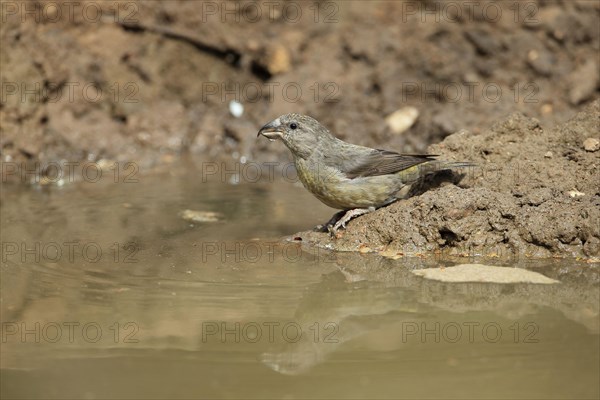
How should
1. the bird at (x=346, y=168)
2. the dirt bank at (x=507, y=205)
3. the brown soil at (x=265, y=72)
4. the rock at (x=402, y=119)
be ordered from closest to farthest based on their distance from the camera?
the dirt bank at (x=507, y=205) < the bird at (x=346, y=168) < the brown soil at (x=265, y=72) < the rock at (x=402, y=119)

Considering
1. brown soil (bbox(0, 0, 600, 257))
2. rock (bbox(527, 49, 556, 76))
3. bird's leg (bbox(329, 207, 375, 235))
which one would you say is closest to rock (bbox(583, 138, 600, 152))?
bird's leg (bbox(329, 207, 375, 235))

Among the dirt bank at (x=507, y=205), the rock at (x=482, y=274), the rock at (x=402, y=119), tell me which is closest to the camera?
the rock at (x=482, y=274)

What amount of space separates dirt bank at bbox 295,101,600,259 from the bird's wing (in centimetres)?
31

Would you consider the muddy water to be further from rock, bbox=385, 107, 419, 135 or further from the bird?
rock, bbox=385, 107, 419, 135

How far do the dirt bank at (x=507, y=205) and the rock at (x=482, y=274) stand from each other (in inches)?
19.2

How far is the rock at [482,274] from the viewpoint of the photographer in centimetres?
577

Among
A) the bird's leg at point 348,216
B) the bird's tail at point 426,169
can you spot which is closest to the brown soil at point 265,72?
the bird's tail at point 426,169

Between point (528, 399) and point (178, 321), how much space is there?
82.5 inches

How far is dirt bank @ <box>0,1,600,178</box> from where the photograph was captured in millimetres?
10250

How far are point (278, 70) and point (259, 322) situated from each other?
6.24 meters

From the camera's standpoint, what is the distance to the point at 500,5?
1078 cm

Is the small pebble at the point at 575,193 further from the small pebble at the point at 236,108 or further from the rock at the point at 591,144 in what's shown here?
the small pebble at the point at 236,108

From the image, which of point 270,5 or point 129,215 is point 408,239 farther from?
point 270,5

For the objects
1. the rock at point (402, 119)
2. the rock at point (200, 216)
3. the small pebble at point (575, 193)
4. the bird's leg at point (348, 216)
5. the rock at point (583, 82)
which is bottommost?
the rock at point (200, 216)
